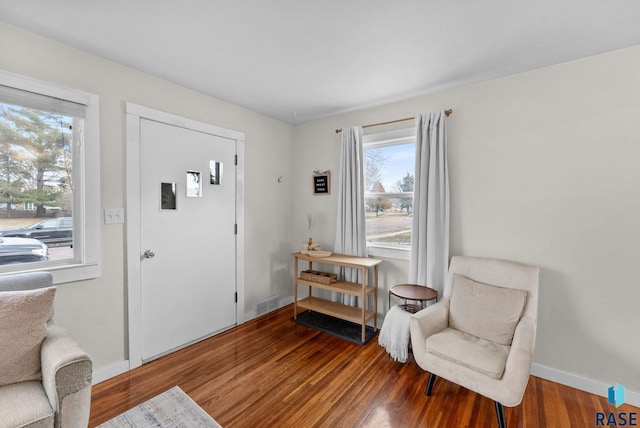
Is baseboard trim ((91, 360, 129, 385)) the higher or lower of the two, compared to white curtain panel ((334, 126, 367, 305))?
lower

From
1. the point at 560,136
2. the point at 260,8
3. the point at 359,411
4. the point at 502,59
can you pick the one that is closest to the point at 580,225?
the point at 560,136

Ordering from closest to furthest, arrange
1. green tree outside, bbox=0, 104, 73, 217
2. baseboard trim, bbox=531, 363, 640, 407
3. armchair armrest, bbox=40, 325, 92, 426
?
armchair armrest, bbox=40, 325, 92, 426
green tree outside, bbox=0, 104, 73, 217
baseboard trim, bbox=531, 363, 640, 407

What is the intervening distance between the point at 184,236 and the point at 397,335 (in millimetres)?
2125

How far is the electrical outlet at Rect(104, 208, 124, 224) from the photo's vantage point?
2.11m

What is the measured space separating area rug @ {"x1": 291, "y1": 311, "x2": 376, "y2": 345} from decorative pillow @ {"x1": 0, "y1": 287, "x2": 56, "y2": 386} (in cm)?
217

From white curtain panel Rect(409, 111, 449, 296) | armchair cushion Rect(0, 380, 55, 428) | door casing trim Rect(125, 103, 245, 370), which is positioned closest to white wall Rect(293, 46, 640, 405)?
white curtain panel Rect(409, 111, 449, 296)

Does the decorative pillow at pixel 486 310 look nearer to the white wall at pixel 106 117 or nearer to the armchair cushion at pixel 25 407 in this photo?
the armchair cushion at pixel 25 407

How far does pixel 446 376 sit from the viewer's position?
1.80 m

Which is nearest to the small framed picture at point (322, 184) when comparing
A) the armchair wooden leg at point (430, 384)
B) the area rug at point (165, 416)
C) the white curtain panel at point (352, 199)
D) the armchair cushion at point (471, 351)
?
the white curtain panel at point (352, 199)

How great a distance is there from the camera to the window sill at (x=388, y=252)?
9.36 ft

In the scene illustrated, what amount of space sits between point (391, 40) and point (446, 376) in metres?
2.23

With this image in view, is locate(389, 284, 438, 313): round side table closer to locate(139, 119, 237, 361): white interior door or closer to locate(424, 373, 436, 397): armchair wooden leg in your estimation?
locate(424, 373, 436, 397): armchair wooden leg

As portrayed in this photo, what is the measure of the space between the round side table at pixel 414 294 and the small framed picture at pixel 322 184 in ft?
4.83

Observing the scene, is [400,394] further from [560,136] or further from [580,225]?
[560,136]
